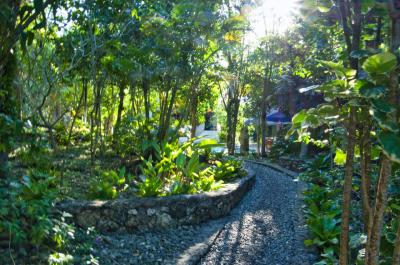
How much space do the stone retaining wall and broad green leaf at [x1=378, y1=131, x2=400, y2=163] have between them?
3535 millimetres

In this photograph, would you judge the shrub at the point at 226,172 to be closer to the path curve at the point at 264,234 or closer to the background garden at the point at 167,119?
the background garden at the point at 167,119

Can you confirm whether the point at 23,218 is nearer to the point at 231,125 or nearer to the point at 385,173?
the point at 385,173

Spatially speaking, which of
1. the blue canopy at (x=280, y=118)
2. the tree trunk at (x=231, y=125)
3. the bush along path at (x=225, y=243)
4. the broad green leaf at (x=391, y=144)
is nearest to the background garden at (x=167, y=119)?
the broad green leaf at (x=391, y=144)

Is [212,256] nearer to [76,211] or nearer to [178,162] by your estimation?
[76,211]

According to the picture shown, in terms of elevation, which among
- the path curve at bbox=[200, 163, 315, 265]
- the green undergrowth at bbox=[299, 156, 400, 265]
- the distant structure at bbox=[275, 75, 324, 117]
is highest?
the distant structure at bbox=[275, 75, 324, 117]

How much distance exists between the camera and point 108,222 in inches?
174

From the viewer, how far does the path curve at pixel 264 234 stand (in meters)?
3.89

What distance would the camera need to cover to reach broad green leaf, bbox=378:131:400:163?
1370 millimetres

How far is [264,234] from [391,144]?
11.6 feet

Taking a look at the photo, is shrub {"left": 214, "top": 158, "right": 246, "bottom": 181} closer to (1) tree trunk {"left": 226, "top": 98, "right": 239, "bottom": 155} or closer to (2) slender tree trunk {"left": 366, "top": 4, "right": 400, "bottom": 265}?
(2) slender tree trunk {"left": 366, "top": 4, "right": 400, "bottom": 265}

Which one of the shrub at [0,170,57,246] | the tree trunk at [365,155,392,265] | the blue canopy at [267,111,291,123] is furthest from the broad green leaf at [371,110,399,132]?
the blue canopy at [267,111,291,123]

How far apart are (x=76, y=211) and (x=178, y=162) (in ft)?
7.31

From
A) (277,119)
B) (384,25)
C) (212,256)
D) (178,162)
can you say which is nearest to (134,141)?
(178,162)

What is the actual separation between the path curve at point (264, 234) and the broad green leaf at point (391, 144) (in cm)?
253
